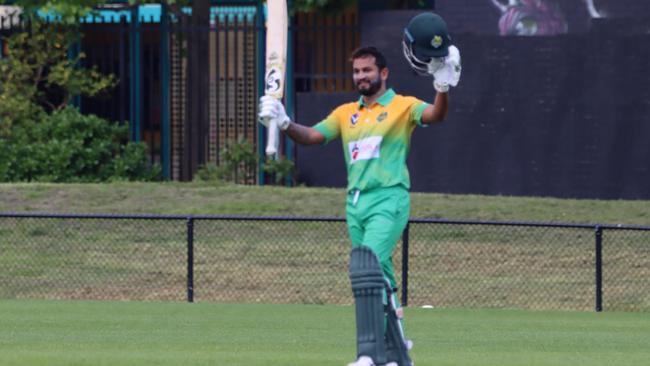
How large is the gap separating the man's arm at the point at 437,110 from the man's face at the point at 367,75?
36 cm

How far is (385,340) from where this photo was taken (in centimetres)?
938

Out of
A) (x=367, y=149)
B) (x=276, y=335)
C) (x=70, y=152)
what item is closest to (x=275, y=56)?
(x=367, y=149)

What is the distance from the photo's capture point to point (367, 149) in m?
9.49

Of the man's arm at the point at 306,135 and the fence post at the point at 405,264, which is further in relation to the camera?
the fence post at the point at 405,264

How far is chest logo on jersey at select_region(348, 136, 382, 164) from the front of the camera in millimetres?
9469

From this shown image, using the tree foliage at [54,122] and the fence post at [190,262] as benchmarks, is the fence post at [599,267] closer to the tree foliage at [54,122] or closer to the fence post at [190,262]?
the fence post at [190,262]

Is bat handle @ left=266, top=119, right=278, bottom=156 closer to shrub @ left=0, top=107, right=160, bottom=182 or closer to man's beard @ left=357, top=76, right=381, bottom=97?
man's beard @ left=357, top=76, right=381, bottom=97

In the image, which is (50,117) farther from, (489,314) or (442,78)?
(442,78)

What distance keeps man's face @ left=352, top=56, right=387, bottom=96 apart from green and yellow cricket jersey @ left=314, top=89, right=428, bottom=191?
0.31ft

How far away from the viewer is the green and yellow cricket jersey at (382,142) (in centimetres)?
943

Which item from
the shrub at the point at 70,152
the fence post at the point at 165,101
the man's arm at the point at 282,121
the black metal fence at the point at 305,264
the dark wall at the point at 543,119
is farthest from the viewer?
the fence post at the point at 165,101

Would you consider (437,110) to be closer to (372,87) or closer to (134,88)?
(372,87)

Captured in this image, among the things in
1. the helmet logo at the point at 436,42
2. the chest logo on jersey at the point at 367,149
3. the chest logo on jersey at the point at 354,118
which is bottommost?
the chest logo on jersey at the point at 367,149

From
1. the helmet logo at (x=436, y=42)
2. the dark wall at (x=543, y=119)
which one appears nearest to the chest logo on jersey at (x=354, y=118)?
the helmet logo at (x=436, y=42)
